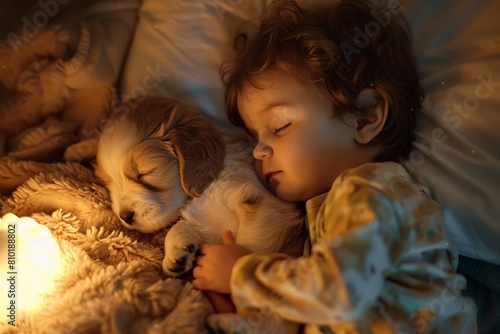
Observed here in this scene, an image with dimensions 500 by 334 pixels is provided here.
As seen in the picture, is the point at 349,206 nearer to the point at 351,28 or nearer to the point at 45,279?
the point at 351,28

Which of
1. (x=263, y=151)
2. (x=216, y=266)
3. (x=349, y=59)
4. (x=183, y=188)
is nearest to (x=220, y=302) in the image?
(x=216, y=266)

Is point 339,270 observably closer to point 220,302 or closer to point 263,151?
point 220,302

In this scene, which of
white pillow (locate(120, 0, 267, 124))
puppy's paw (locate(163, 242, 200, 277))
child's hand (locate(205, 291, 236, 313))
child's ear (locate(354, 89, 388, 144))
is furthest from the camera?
white pillow (locate(120, 0, 267, 124))

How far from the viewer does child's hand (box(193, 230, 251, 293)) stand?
151cm

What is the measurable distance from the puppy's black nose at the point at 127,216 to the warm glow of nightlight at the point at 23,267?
244 mm

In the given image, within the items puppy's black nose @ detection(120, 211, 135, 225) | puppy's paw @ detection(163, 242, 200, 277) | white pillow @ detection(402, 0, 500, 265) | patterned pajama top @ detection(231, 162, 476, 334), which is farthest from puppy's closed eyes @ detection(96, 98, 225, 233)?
white pillow @ detection(402, 0, 500, 265)

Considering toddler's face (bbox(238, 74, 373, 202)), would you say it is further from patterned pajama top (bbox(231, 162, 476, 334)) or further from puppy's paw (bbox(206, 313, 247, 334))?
puppy's paw (bbox(206, 313, 247, 334))

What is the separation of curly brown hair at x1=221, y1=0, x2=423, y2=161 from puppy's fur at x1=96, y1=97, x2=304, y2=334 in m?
0.29

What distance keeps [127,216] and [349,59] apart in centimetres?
94

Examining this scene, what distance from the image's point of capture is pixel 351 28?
1761 millimetres

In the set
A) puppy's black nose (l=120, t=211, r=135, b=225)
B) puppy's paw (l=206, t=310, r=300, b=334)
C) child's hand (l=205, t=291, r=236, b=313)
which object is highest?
puppy's black nose (l=120, t=211, r=135, b=225)

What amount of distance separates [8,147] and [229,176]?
983 mm

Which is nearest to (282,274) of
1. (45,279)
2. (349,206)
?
(349,206)

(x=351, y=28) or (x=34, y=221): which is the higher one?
(x=351, y=28)
